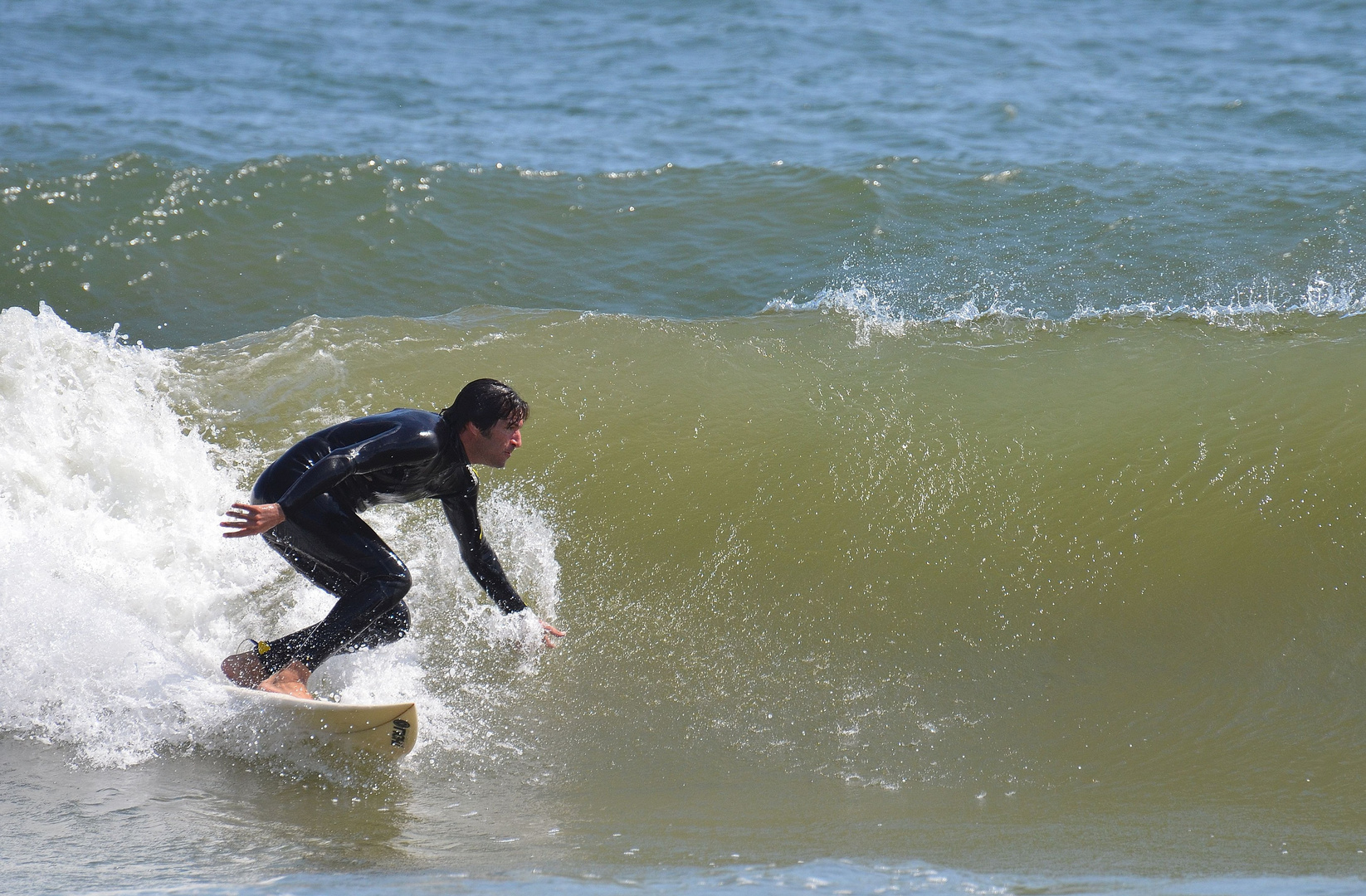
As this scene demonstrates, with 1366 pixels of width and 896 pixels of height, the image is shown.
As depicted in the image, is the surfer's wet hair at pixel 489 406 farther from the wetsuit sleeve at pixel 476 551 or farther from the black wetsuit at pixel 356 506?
the wetsuit sleeve at pixel 476 551

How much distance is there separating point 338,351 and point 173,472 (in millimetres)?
1484

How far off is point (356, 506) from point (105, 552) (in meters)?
1.82

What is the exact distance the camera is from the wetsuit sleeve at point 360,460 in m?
4.08

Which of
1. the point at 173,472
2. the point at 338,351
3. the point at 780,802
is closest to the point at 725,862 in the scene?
the point at 780,802

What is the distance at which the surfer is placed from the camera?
4117mm

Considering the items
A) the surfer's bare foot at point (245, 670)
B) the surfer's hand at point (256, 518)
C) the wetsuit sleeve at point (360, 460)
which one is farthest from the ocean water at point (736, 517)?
the wetsuit sleeve at point (360, 460)

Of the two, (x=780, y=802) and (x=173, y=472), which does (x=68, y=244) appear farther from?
(x=780, y=802)

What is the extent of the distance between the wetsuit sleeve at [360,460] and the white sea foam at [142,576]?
2.56 ft

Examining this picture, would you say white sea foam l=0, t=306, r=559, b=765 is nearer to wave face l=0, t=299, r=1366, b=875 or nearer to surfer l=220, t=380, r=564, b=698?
wave face l=0, t=299, r=1366, b=875

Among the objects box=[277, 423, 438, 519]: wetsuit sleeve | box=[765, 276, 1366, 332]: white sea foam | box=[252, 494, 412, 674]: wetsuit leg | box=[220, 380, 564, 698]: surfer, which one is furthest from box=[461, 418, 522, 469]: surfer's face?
box=[765, 276, 1366, 332]: white sea foam

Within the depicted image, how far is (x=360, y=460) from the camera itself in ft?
13.6

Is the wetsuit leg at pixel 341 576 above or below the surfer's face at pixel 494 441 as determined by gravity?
below

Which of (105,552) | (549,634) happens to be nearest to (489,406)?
(549,634)

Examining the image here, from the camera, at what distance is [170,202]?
1101 cm
